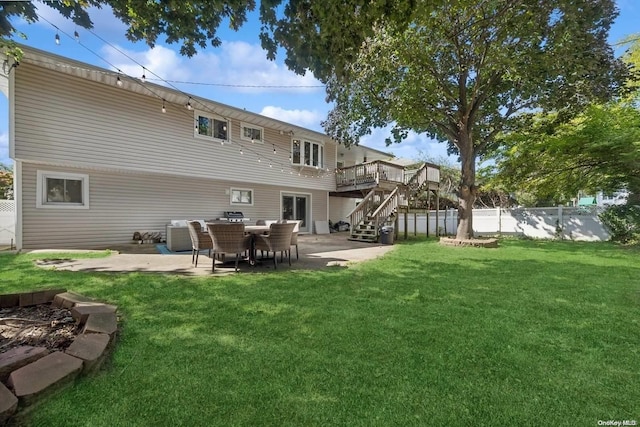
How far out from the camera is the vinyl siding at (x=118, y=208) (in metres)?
8.52

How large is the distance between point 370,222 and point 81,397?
10.6 m

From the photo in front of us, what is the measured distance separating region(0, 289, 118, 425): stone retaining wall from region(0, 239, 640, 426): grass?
9cm

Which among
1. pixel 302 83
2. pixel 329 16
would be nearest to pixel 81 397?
pixel 329 16

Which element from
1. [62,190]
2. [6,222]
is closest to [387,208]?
[62,190]

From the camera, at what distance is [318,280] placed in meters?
5.02

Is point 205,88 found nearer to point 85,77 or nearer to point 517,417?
point 85,77

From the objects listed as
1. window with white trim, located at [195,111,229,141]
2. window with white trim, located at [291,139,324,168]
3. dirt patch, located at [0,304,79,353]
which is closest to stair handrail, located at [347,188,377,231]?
window with white trim, located at [291,139,324,168]

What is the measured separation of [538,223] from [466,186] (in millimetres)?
4922

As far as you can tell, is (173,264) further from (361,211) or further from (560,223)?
(560,223)

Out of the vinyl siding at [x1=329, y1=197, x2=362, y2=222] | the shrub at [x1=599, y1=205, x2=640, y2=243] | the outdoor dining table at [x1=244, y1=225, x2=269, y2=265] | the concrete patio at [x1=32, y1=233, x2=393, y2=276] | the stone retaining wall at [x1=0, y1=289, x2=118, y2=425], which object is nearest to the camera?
the stone retaining wall at [x1=0, y1=289, x2=118, y2=425]

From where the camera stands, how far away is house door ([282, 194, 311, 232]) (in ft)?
49.5

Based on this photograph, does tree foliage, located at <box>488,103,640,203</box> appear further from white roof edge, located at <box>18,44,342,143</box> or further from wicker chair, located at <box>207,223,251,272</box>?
wicker chair, located at <box>207,223,251,272</box>

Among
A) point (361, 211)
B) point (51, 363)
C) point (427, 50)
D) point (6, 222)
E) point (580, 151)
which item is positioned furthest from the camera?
point (361, 211)

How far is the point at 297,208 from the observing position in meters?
15.6
